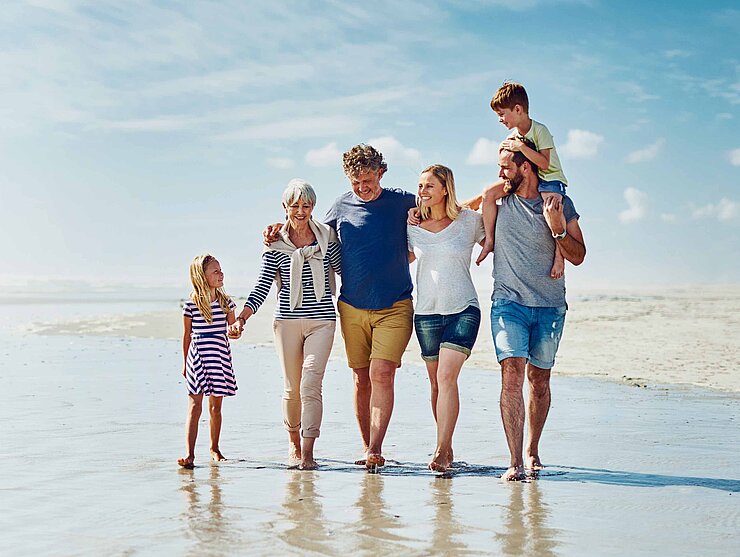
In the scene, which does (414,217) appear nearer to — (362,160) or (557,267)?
(362,160)

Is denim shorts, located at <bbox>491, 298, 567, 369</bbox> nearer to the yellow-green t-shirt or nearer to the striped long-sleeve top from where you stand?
the yellow-green t-shirt

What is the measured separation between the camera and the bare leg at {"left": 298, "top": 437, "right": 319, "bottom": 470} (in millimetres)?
6172

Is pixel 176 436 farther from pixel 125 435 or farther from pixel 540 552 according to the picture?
pixel 540 552

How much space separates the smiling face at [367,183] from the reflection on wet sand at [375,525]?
1.97m

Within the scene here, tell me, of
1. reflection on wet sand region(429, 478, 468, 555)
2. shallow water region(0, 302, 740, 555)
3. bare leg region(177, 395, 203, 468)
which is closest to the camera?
reflection on wet sand region(429, 478, 468, 555)

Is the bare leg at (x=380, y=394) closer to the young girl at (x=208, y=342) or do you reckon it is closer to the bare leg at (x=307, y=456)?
the bare leg at (x=307, y=456)

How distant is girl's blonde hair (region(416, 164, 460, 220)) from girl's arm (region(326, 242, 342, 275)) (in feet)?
2.19

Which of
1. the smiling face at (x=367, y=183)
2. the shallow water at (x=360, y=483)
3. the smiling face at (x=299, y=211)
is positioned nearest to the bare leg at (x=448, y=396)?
the shallow water at (x=360, y=483)

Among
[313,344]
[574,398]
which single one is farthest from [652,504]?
[574,398]

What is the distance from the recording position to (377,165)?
6.32 meters

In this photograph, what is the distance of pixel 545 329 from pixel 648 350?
8.95 meters

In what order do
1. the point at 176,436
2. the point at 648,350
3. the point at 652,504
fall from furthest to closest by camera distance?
the point at 648,350 → the point at 176,436 → the point at 652,504

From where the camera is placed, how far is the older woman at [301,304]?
21.0 feet

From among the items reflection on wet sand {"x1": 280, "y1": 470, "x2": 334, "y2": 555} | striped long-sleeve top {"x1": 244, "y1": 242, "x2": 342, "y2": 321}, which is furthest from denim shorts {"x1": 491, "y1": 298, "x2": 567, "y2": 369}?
reflection on wet sand {"x1": 280, "y1": 470, "x2": 334, "y2": 555}
